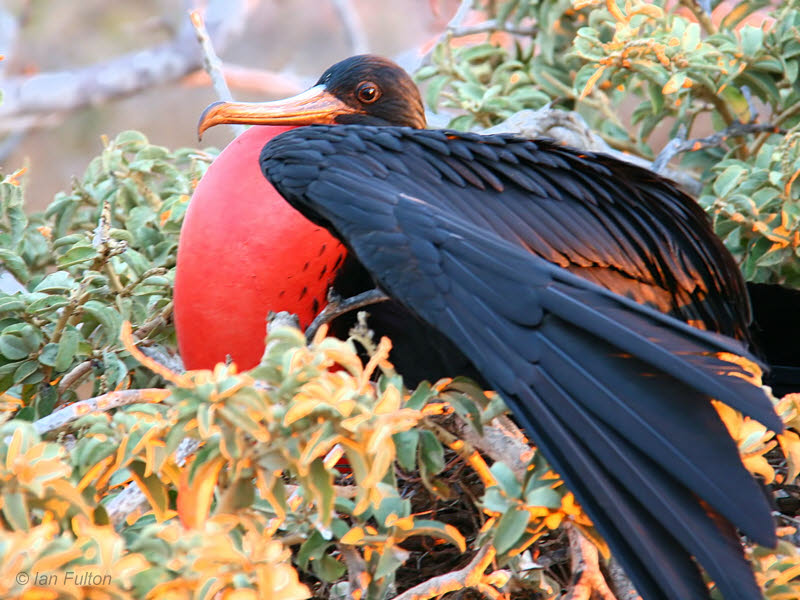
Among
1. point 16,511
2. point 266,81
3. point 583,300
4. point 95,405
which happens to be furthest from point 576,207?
point 266,81

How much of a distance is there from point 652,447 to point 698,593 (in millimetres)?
128

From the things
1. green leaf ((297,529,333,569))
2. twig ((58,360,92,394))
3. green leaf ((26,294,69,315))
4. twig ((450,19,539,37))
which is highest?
twig ((450,19,539,37))

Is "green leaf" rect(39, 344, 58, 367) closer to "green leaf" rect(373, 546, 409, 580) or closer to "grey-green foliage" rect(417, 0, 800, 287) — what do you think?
"green leaf" rect(373, 546, 409, 580)

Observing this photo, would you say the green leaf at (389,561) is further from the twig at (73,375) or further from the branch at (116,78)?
the branch at (116,78)

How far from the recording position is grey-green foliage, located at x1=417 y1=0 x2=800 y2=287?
5.00ft

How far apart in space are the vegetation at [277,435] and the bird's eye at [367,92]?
0.31m

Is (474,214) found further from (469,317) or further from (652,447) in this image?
(652,447)

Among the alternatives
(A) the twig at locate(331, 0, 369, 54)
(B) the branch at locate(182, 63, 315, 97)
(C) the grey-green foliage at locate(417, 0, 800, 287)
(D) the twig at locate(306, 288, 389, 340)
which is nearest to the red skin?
(D) the twig at locate(306, 288, 389, 340)

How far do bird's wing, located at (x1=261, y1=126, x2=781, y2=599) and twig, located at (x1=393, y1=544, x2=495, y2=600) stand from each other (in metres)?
0.11

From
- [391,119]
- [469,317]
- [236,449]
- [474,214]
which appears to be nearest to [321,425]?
[236,449]

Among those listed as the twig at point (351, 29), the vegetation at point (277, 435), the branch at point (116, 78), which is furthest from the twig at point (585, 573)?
the branch at point (116, 78)

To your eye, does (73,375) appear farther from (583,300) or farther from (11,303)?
(583,300)

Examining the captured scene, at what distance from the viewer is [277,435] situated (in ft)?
2.92

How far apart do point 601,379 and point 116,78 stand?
3.72m
